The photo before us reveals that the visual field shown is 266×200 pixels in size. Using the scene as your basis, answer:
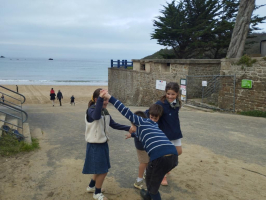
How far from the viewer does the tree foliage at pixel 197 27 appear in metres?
17.9

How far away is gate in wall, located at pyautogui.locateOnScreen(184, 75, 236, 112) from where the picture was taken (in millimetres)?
10758

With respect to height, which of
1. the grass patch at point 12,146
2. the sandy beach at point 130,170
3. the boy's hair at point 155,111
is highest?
the boy's hair at point 155,111

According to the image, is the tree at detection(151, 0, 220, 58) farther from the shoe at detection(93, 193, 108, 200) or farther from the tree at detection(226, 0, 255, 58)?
the shoe at detection(93, 193, 108, 200)

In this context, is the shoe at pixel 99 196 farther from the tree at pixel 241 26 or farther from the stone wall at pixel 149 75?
the tree at pixel 241 26

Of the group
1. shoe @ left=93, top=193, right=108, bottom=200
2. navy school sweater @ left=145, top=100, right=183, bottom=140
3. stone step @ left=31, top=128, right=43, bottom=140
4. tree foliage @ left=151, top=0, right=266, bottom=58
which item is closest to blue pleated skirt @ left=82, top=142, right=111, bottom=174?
shoe @ left=93, top=193, right=108, bottom=200

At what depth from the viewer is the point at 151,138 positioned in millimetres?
2506

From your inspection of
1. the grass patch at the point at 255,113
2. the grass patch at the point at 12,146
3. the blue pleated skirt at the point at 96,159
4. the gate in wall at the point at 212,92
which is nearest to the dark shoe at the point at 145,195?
the blue pleated skirt at the point at 96,159

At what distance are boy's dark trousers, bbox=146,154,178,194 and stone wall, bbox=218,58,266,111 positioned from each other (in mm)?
8453

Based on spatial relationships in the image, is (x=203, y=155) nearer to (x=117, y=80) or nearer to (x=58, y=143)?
(x=58, y=143)

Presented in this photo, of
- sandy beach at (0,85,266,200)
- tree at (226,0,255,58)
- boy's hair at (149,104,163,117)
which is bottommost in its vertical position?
sandy beach at (0,85,266,200)

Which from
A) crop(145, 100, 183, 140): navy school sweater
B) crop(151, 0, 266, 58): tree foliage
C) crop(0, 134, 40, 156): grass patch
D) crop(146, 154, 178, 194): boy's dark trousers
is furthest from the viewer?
crop(151, 0, 266, 58): tree foliage

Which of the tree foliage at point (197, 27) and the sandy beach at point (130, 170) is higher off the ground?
the tree foliage at point (197, 27)

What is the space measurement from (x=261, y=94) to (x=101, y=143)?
8.62 m

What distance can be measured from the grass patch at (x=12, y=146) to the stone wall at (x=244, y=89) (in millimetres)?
8512
